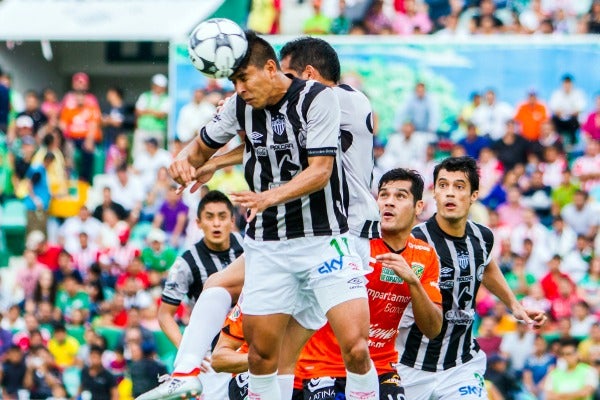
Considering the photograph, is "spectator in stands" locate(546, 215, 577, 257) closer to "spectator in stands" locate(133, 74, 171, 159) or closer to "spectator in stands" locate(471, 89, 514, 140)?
"spectator in stands" locate(471, 89, 514, 140)

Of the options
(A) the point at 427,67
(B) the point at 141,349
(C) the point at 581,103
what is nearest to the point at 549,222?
(C) the point at 581,103

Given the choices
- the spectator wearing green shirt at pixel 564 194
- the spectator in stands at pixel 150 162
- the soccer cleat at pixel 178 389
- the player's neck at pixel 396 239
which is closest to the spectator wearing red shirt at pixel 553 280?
the spectator wearing green shirt at pixel 564 194

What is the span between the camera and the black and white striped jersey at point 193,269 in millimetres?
10844

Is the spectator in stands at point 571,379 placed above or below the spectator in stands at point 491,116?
below

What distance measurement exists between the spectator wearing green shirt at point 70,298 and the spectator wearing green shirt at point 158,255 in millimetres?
998

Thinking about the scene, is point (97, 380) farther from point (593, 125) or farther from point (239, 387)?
point (593, 125)

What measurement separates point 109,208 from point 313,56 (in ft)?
39.0

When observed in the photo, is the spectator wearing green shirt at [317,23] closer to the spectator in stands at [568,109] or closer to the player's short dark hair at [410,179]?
the spectator in stands at [568,109]

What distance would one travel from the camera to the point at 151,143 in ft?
70.9

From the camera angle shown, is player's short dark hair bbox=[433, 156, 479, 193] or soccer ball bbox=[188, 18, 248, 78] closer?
soccer ball bbox=[188, 18, 248, 78]

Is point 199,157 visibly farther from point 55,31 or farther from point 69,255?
point 55,31

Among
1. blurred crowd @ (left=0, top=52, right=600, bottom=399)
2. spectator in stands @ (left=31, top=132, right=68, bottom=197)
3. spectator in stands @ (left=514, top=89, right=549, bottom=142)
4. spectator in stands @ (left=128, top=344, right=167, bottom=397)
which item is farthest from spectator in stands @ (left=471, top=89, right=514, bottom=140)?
spectator in stands @ (left=128, top=344, right=167, bottom=397)

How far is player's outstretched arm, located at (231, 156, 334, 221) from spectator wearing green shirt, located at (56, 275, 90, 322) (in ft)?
37.0

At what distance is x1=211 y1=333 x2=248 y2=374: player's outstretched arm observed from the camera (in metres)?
9.52
